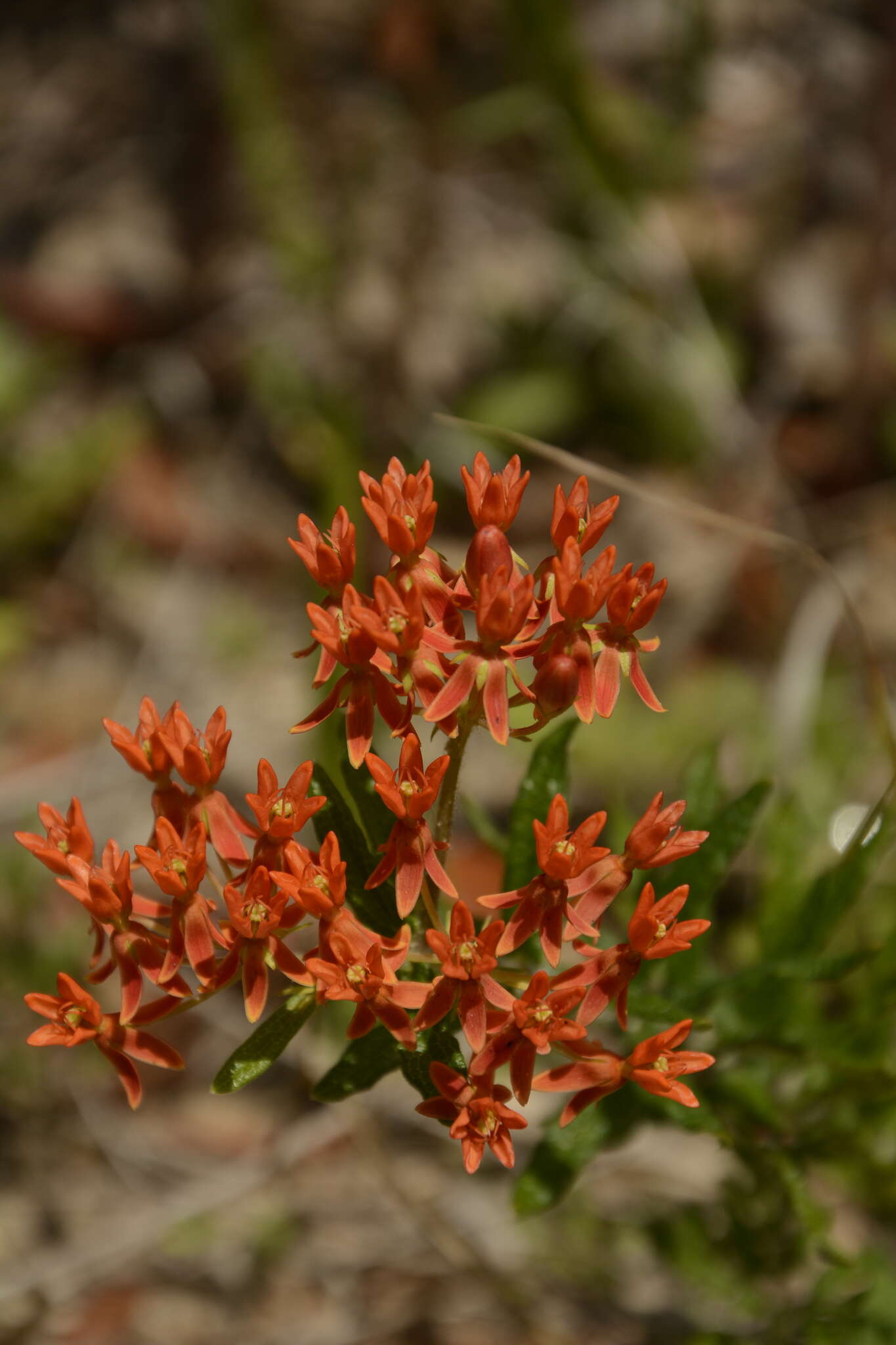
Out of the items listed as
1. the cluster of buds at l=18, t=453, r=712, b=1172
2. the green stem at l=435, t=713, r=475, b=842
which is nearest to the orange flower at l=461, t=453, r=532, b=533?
the cluster of buds at l=18, t=453, r=712, b=1172

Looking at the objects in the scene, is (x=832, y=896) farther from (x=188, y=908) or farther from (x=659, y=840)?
(x=188, y=908)

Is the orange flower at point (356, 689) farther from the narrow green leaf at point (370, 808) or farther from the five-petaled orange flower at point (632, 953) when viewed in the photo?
the five-petaled orange flower at point (632, 953)

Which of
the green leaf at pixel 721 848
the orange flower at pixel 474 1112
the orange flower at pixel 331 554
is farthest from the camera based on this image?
the green leaf at pixel 721 848

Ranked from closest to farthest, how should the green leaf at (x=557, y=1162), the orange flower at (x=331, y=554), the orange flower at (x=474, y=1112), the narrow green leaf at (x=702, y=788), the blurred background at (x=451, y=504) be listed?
the orange flower at (x=474, y=1112)
the orange flower at (x=331, y=554)
the green leaf at (x=557, y=1162)
the narrow green leaf at (x=702, y=788)
the blurred background at (x=451, y=504)

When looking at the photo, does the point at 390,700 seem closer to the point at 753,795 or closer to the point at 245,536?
the point at 753,795

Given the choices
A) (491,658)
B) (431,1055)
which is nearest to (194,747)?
(491,658)

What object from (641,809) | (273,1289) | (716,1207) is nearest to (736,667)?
(641,809)

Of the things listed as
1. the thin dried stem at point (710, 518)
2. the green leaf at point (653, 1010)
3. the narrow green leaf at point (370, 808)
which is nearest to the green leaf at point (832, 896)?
the thin dried stem at point (710, 518)
